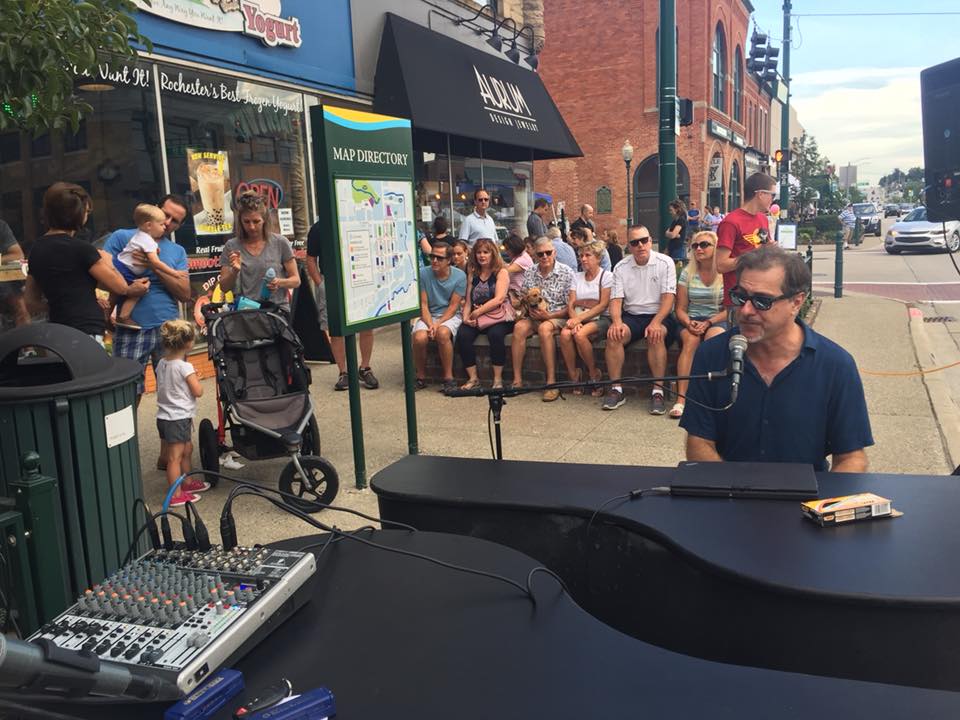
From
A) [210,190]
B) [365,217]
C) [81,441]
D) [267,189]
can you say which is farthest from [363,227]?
[267,189]

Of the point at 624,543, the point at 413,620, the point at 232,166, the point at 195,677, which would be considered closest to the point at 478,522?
the point at 624,543

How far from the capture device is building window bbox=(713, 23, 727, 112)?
36.1 metres

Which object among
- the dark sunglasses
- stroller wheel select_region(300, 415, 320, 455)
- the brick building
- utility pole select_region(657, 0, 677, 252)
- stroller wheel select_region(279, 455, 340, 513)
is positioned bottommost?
stroller wheel select_region(279, 455, 340, 513)

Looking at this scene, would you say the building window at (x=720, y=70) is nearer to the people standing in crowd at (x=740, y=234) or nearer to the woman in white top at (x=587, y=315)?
the woman in white top at (x=587, y=315)

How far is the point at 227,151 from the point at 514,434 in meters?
5.04

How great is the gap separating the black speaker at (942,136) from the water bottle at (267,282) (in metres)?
5.09

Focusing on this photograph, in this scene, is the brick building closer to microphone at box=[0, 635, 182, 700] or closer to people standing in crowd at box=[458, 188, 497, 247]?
people standing in crowd at box=[458, 188, 497, 247]

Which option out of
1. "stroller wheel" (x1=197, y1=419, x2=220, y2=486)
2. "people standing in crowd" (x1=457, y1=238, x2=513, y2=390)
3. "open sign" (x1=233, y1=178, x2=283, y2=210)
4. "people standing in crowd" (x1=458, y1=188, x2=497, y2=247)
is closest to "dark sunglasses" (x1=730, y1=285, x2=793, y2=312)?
"stroller wheel" (x1=197, y1=419, x2=220, y2=486)

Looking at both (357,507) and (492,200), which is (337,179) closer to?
(357,507)

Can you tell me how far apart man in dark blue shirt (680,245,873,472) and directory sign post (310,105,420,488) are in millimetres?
2605

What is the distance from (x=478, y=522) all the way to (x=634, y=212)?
3173 cm

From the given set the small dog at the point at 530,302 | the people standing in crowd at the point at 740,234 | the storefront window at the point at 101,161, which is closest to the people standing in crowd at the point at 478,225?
the small dog at the point at 530,302

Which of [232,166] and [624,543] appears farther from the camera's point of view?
[232,166]

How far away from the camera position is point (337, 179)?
201 inches
